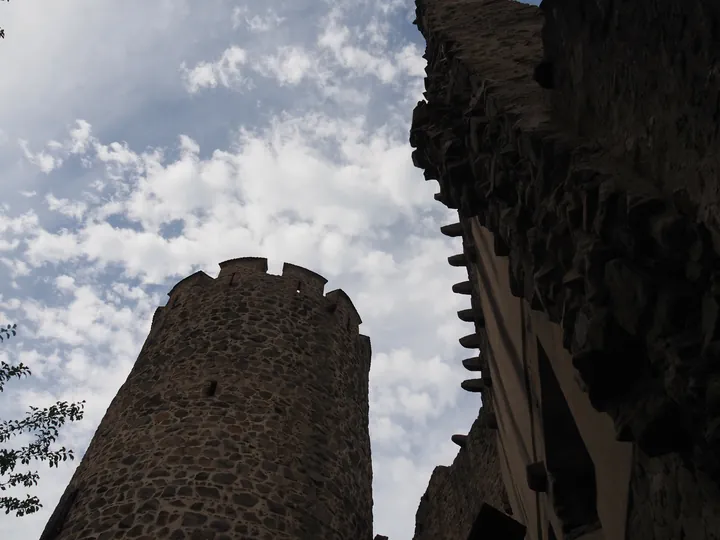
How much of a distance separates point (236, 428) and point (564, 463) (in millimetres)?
5121

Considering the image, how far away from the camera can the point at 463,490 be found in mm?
10445

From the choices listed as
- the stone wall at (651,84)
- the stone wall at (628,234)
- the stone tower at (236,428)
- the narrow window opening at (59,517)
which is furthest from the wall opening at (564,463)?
the narrow window opening at (59,517)

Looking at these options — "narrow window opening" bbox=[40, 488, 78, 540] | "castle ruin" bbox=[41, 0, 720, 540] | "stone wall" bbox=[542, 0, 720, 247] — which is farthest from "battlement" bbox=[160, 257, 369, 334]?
"stone wall" bbox=[542, 0, 720, 247]

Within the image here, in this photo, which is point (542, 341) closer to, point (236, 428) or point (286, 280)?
point (236, 428)

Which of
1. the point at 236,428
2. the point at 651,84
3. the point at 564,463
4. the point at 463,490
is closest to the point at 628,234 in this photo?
the point at 651,84

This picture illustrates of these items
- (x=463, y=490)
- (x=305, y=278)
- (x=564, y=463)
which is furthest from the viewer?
(x=305, y=278)

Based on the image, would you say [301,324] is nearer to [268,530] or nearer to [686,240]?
[268,530]

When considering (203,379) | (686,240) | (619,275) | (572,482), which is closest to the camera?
(686,240)

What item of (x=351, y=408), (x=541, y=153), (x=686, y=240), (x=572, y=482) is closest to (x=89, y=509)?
(x=351, y=408)

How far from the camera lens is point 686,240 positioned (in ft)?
4.72

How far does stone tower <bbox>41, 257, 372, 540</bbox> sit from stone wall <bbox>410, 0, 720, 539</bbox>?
18.3 feet

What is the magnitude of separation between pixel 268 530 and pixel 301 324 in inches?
138

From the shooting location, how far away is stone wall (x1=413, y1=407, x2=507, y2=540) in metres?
9.36

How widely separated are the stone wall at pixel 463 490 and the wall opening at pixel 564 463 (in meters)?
4.80
